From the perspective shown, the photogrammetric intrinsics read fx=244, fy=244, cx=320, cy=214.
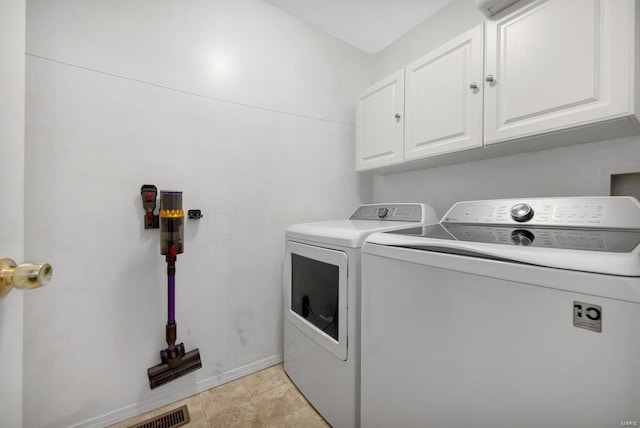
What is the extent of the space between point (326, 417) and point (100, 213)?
156 cm

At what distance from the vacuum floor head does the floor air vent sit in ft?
0.52

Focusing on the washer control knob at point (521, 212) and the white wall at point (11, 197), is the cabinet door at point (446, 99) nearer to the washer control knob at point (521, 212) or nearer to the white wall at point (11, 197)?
the washer control knob at point (521, 212)

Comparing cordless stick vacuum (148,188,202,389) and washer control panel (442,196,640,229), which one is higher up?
washer control panel (442,196,640,229)

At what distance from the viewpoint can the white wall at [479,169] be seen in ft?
3.87

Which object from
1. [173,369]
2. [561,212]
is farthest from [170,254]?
[561,212]

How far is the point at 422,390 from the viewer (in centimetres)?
83

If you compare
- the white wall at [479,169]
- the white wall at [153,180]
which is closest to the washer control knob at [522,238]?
the white wall at [479,169]

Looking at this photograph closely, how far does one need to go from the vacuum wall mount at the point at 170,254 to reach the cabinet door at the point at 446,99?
143cm

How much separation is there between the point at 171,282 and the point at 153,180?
57cm

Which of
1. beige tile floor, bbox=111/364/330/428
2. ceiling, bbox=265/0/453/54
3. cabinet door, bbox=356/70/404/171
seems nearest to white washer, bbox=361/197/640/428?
beige tile floor, bbox=111/364/330/428

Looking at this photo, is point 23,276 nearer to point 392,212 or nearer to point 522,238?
point 522,238

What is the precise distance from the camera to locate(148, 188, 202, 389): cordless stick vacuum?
128 centimetres

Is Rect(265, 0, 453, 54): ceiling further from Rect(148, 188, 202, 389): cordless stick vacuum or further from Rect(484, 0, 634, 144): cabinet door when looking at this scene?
Rect(148, 188, 202, 389): cordless stick vacuum

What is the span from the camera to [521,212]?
1.11 metres
